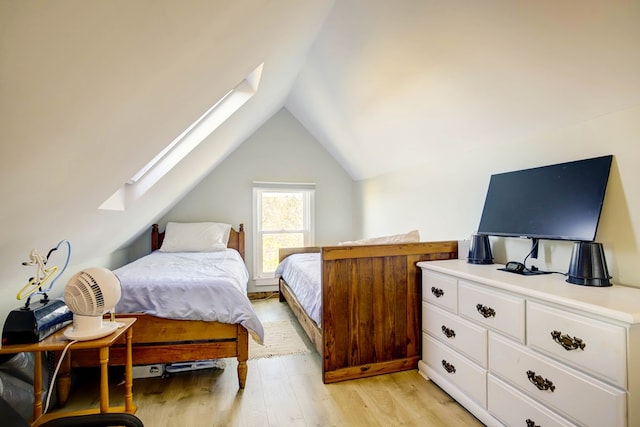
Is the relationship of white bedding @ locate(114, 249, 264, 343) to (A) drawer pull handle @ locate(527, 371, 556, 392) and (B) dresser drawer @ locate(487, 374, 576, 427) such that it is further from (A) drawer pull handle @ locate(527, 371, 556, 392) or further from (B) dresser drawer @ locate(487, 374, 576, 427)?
(A) drawer pull handle @ locate(527, 371, 556, 392)

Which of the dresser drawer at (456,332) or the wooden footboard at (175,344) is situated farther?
the wooden footboard at (175,344)

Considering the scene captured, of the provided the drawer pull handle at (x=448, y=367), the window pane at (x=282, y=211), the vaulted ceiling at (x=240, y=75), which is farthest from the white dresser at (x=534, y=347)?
the window pane at (x=282, y=211)

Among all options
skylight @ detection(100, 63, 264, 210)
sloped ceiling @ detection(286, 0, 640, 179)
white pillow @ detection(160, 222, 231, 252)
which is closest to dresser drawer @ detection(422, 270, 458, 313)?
sloped ceiling @ detection(286, 0, 640, 179)

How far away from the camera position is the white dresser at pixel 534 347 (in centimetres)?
116

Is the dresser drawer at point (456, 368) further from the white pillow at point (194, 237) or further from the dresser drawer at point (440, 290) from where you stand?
the white pillow at point (194, 237)

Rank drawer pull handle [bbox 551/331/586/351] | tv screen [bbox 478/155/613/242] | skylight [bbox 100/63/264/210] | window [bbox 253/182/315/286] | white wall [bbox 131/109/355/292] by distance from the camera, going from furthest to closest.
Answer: window [bbox 253/182/315/286] → white wall [bbox 131/109/355/292] → skylight [bbox 100/63/264/210] → tv screen [bbox 478/155/613/242] → drawer pull handle [bbox 551/331/586/351]

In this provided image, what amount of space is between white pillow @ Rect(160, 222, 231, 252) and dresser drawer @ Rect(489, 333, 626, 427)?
312cm

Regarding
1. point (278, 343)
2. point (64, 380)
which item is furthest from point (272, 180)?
point (64, 380)

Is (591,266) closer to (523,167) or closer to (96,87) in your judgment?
(523,167)

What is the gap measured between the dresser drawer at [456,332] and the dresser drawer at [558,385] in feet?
0.23

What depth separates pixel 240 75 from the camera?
1.94m

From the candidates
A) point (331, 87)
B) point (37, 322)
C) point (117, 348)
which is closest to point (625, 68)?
point (331, 87)

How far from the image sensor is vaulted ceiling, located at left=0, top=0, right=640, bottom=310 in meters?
0.78

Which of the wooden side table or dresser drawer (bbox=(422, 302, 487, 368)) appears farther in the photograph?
dresser drawer (bbox=(422, 302, 487, 368))
